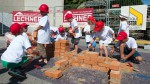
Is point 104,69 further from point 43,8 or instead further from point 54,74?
point 43,8

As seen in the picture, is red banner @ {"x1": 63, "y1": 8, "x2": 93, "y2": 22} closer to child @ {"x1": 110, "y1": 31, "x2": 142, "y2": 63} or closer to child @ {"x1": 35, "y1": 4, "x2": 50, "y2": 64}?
child @ {"x1": 110, "y1": 31, "x2": 142, "y2": 63}

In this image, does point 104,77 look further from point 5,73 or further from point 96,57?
point 5,73

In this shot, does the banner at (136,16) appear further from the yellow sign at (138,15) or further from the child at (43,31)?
the child at (43,31)

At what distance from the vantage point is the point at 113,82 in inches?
164

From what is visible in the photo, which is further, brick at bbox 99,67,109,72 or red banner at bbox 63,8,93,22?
red banner at bbox 63,8,93,22

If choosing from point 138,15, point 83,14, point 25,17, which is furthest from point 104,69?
point 25,17

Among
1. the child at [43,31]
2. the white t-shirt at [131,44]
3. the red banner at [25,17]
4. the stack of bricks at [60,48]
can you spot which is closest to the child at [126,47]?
the white t-shirt at [131,44]

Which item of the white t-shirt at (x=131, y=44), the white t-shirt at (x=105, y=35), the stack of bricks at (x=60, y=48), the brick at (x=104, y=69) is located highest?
the white t-shirt at (x=105, y=35)

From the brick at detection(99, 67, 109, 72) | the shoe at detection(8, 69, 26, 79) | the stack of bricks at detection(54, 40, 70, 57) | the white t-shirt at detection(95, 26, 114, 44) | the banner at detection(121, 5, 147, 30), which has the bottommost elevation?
the brick at detection(99, 67, 109, 72)

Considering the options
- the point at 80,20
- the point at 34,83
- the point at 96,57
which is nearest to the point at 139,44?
the point at 80,20

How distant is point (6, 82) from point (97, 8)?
10.3 metres

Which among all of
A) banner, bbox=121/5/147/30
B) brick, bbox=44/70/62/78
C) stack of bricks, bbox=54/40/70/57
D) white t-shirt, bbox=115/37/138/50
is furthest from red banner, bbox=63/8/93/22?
brick, bbox=44/70/62/78

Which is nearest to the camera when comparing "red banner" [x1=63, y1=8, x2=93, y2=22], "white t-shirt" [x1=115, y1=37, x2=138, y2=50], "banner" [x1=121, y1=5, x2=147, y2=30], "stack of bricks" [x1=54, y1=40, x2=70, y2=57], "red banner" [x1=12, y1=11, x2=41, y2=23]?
"white t-shirt" [x1=115, y1=37, x2=138, y2=50]

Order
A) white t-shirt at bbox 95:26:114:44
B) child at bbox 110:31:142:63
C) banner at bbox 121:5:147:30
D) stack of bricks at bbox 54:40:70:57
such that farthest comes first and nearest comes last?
banner at bbox 121:5:147:30 < stack of bricks at bbox 54:40:70:57 < white t-shirt at bbox 95:26:114:44 < child at bbox 110:31:142:63
